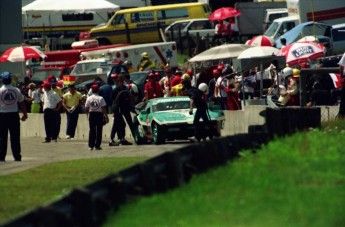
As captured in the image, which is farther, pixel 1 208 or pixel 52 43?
pixel 52 43

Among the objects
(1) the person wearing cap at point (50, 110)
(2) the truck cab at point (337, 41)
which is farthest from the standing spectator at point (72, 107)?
(2) the truck cab at point (337, 41)

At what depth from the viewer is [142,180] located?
1259 centimetres

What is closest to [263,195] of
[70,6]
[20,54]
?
[20,54]

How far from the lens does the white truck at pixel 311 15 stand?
164 feet

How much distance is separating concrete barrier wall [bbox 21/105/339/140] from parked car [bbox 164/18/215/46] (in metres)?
18.3

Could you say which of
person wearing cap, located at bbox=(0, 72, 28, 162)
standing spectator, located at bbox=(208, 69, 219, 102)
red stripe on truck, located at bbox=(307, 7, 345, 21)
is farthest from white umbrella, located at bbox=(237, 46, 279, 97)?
person wearing cap, located at bbox=(0, 72, 28, 162)

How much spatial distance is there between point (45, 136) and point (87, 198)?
27.4 m

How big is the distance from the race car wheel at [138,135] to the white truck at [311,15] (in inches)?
670

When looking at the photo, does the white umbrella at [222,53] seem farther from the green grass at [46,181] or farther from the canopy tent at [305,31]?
the green grass at [46,181]

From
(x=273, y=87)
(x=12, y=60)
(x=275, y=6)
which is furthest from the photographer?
(x=275, y=6)

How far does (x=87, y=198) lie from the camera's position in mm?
11008

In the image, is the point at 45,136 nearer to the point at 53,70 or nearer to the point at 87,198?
the point at 53,70

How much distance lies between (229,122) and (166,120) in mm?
2172

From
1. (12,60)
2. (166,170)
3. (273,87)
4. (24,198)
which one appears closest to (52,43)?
(12,60)
